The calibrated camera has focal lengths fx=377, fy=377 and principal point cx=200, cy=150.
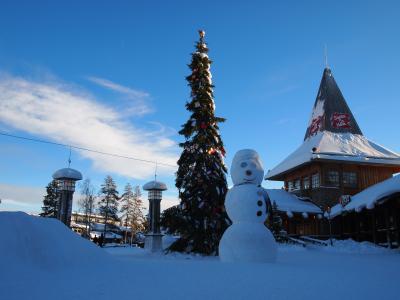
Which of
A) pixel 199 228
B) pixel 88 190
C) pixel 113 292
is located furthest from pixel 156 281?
pixel 88 190

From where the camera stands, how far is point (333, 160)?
85.8 feet

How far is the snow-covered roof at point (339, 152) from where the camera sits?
86.0 feet

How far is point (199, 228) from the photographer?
16.5m

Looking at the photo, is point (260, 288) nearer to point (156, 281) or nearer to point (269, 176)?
point (156, 281)

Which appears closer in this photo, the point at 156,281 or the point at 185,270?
the point at 156,281

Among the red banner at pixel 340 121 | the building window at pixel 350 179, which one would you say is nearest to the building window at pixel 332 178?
the building window at pixel 350 179

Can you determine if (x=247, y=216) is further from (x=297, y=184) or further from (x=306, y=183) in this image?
(x=297, y=184)

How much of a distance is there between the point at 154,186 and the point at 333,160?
1330cm

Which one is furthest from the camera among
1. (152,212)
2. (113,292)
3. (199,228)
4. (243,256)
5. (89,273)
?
(152,212)

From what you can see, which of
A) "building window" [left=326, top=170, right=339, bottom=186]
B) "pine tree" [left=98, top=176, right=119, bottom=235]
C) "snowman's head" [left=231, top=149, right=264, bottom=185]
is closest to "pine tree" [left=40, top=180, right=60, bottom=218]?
"pine tree" [left=98, top=176, right=119, bottom=235]

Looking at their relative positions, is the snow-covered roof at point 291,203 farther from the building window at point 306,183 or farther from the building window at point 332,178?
the building window at point 332,178

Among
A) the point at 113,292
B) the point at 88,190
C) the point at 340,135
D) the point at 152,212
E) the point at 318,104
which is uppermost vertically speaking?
the point at 318,104

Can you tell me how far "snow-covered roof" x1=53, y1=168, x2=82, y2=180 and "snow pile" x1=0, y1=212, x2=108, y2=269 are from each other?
10376 mm

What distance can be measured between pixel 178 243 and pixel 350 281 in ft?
36.3
